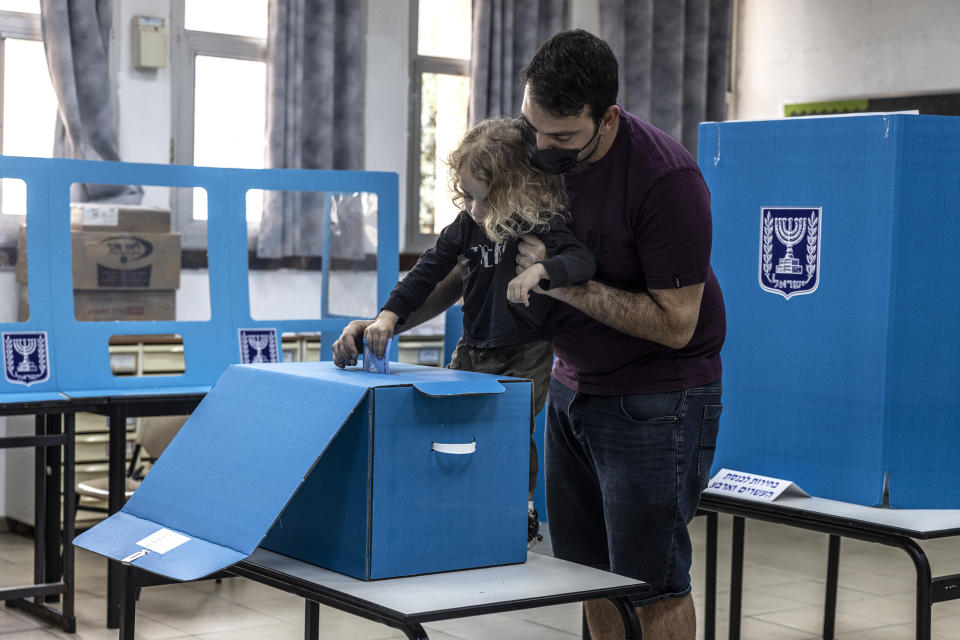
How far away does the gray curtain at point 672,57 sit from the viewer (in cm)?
664

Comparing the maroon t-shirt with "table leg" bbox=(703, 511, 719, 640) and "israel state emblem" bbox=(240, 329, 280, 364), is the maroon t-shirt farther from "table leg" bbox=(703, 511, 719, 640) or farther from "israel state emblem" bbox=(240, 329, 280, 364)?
"israel state emblem" bbox=(240, 329, 280, 364)

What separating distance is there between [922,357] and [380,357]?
100cm

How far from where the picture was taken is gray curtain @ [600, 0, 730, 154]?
664cm

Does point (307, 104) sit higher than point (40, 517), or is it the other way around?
point (307, 104)

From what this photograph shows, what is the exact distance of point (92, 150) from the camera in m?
5.09

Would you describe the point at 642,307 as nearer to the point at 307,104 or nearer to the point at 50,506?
the point at 50,506

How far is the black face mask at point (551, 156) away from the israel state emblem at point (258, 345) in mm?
2295

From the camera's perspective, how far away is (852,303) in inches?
84.7

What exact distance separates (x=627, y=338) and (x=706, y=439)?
0.21m

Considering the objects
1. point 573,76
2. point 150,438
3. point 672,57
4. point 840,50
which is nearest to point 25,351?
point 150,438

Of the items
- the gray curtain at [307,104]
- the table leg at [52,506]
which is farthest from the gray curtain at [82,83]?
the table leg at [52,506]

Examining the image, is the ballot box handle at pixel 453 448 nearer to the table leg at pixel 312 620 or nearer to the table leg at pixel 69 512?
the table leg at pixel 312 620

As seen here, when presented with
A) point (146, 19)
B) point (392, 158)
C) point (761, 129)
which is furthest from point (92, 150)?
point (761, 129)

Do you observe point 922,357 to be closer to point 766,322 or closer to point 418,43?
point 766,322
